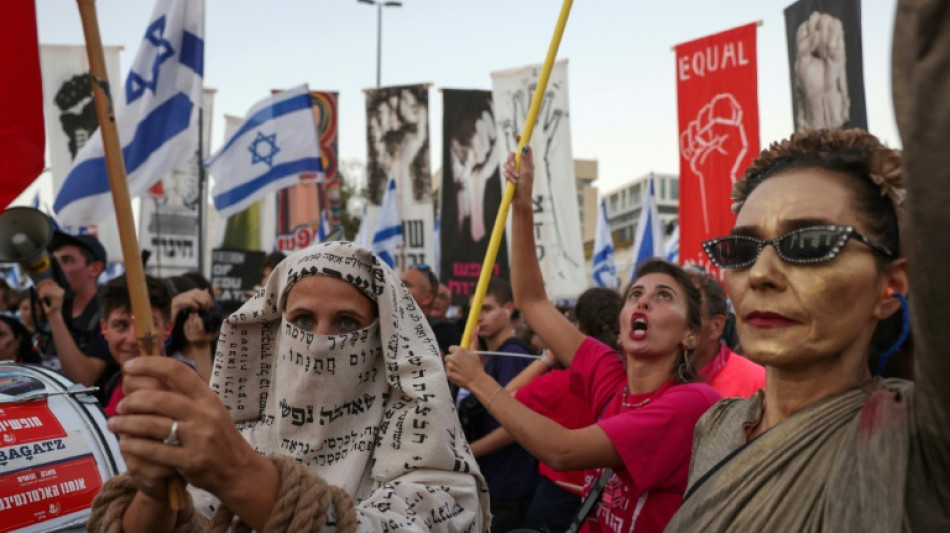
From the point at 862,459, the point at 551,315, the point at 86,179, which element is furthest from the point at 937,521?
the point at 86,179

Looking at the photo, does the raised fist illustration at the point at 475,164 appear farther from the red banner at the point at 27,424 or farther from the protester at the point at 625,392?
the red banner at the point at 27,424

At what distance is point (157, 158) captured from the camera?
21.4ft

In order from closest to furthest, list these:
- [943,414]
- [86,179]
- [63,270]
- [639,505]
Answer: [943,414] < [639,505] < [63,270] < [86,179]

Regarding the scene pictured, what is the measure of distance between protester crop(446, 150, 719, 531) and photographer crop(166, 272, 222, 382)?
69.7 inches

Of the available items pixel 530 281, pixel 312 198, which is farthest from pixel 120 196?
pixel 312 198

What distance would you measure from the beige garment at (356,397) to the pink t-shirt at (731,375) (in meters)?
1.68

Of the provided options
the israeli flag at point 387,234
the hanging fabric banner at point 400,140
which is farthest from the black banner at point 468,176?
the israeli flag at point 387,234

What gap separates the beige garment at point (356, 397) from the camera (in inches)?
85.3

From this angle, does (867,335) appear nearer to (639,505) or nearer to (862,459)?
(862,459)

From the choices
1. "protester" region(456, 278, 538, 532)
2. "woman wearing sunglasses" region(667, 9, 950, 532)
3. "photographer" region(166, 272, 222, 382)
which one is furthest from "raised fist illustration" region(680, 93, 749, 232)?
"woman wearing sunglasses" region(667, 9, 950, 532)

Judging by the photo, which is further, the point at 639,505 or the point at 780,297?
the point at 639,505

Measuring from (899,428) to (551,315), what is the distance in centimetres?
222

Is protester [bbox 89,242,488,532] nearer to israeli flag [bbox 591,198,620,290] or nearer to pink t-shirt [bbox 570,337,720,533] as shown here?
pink t-shirt [bbox 570,337,720,533]

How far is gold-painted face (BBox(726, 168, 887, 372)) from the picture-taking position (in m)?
1.52
